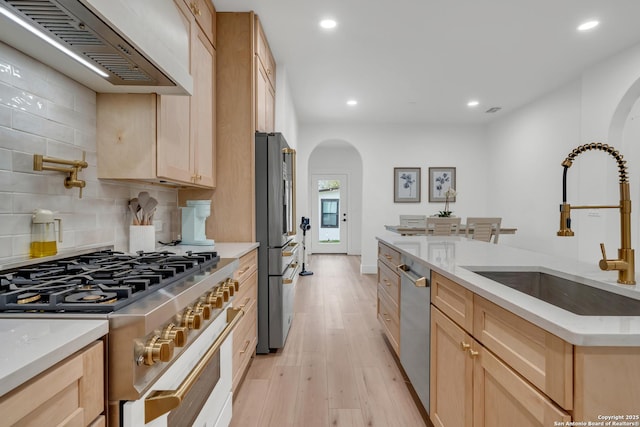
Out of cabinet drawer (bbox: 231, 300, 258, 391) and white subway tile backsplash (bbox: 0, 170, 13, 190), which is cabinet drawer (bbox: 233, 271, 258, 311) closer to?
cabinet drawer (bbox: 231, 300, 258, 391)

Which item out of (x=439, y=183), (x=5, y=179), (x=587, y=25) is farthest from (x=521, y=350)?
(x=439, y=183)

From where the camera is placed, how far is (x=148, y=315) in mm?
786

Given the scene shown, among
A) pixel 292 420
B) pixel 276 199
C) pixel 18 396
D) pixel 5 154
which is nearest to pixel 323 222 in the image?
pixel 276 199

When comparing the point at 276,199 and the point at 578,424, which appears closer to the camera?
the point at 578,424

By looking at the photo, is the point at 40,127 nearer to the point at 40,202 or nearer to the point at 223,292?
the point at 40,202

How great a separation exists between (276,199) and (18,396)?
2.13 metres

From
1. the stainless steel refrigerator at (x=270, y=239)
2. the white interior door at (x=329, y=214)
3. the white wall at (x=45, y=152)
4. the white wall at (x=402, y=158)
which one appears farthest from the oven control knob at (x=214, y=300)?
the white interior door at (x=329, y=214)

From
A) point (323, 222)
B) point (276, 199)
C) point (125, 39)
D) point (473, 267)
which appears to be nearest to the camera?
point (125, 39)

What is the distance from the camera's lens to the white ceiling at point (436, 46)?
111 inches

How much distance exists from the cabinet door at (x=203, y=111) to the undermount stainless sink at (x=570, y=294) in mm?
1782

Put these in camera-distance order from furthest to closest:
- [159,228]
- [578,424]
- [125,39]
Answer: [159,228] → [125,39] → [578,424]

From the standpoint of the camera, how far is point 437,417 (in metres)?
1.54

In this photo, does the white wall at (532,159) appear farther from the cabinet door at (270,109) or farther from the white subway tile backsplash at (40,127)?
the white subway tile backsplash at (40,127)

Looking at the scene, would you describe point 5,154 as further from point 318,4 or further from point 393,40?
point 393,40
